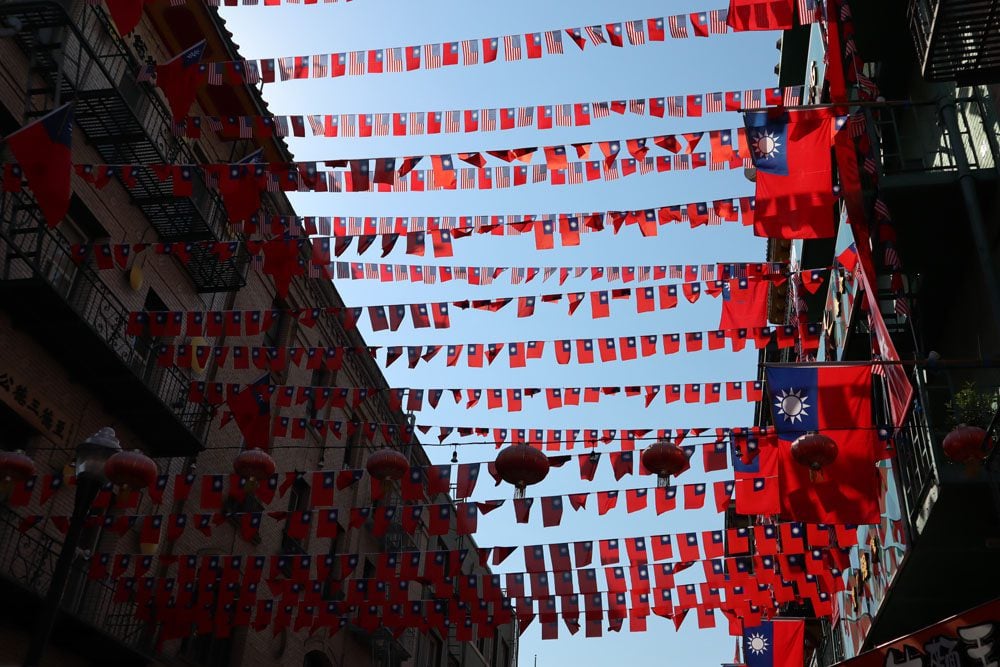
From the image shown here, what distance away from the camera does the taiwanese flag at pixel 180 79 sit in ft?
43.5

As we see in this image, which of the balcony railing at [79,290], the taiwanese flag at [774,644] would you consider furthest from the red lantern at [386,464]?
the taiwanese flag at [774,644]

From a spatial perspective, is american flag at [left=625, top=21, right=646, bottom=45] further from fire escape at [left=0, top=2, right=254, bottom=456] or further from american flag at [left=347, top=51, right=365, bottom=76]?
fire escape at [left=0, top=2, right=254, bottom=456]

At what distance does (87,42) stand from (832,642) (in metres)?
18.1

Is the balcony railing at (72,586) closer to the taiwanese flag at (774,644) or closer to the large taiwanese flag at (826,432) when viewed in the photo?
the large taiwanese flag at (826,432)

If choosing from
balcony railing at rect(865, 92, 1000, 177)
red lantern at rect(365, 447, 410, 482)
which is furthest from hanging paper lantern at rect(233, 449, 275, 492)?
balcony railing at rect(865, 92, 1000, 177)

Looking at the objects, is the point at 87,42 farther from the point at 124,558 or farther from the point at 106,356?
the point at 124,558

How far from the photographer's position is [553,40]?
13133mm

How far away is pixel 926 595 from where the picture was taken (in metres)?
12.4

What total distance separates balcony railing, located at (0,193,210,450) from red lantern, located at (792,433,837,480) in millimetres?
11176

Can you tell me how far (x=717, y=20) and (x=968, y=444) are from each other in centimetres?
675

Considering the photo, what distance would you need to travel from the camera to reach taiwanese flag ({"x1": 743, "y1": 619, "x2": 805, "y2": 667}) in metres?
21.7

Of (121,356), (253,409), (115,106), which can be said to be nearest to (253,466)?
(253,409)

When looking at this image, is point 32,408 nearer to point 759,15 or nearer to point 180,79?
point 180,79

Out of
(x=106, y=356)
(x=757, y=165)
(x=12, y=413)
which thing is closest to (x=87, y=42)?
(x=106, y=356)
